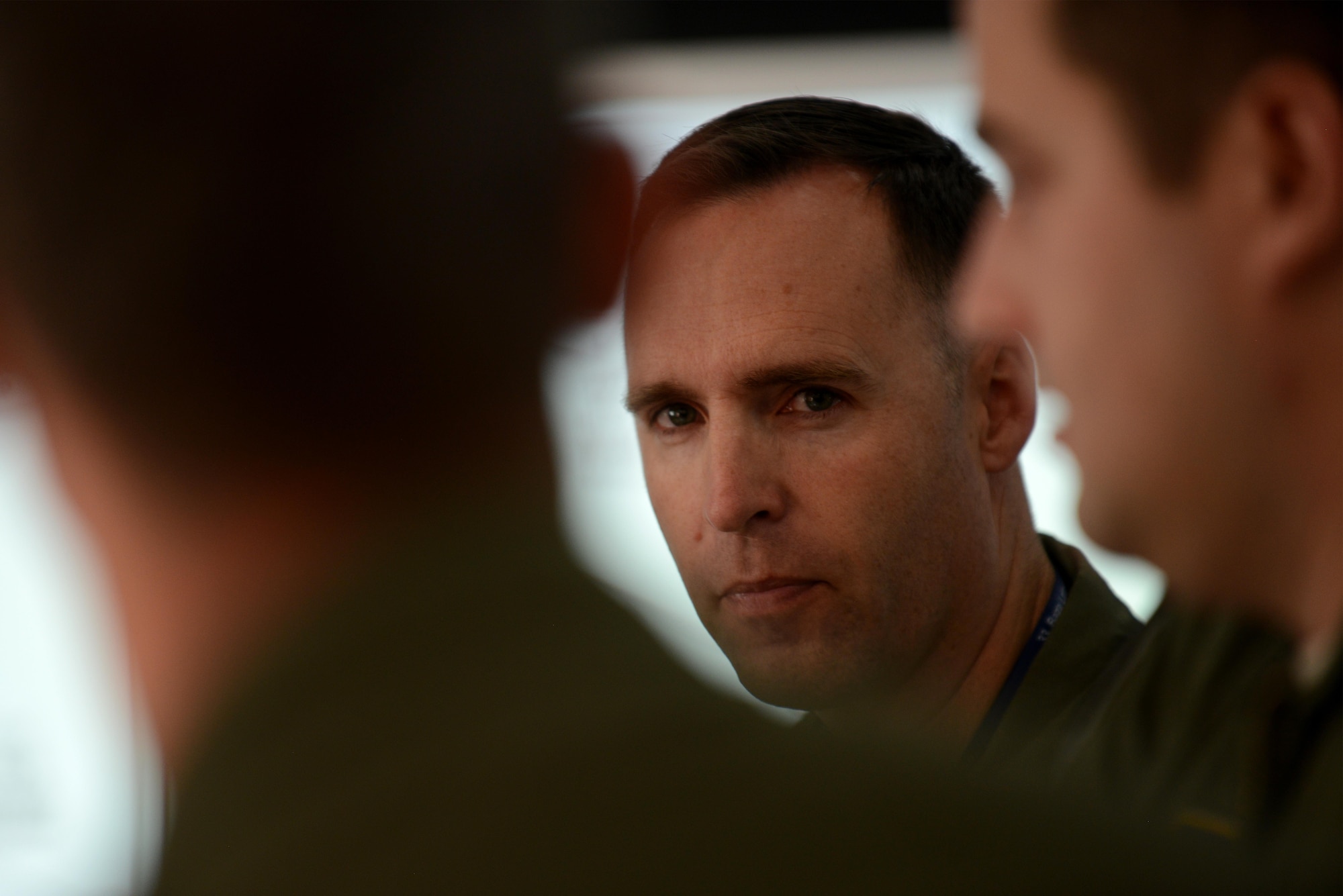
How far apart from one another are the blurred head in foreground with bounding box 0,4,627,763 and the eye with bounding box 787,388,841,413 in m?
0.32

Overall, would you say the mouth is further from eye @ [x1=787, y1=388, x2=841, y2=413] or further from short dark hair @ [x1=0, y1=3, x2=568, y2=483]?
short dark hair @ [x1=0, y1=3, x2=568, y2=483]

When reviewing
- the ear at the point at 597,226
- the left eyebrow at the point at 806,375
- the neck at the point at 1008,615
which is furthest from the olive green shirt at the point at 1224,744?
the ear at the point at 597,226

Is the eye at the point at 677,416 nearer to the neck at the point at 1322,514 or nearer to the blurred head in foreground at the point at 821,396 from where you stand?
the blurred head in foreground at the point at 821,396

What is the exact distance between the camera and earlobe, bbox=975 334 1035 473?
0.74m

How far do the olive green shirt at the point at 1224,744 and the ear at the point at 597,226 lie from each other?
34cm

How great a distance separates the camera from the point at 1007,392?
2.42 feet

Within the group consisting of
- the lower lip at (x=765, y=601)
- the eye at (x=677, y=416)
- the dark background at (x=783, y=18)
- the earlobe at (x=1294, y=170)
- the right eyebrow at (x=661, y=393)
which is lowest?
the lower lip at (x=765, y=601)

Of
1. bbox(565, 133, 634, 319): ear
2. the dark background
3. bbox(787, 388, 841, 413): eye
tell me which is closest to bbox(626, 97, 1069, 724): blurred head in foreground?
bbox(787, 388, 841, 413): eye

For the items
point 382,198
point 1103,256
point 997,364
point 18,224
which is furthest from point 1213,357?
point 18,224

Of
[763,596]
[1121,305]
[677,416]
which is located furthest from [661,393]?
[1121,305]

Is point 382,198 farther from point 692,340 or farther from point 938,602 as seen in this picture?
point 938,602

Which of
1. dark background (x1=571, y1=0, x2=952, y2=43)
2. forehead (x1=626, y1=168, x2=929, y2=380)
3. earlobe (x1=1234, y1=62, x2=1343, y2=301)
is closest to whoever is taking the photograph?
earlobe (x1=1234, y1=62, x2=1343, y2=301)

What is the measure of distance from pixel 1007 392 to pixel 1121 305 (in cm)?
21

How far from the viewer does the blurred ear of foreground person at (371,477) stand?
0.37 m
